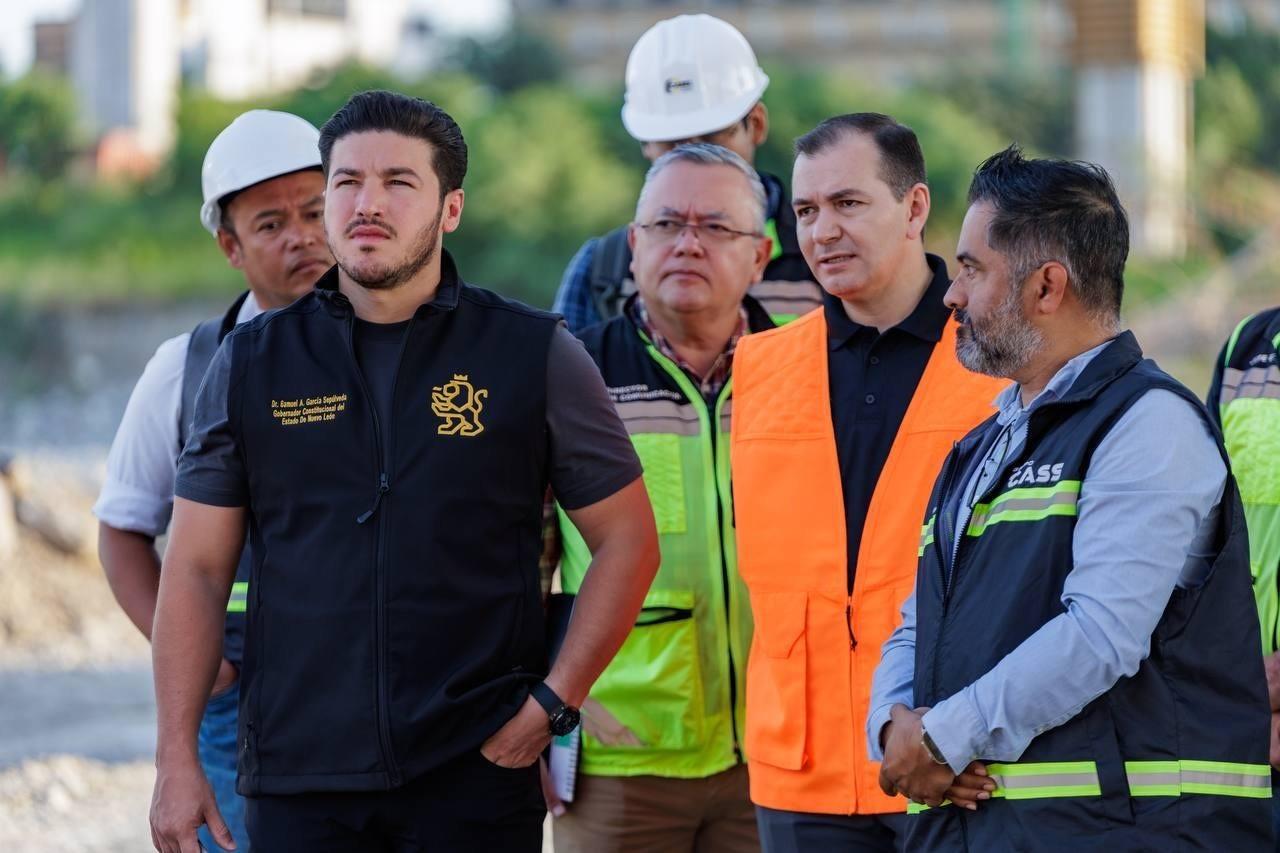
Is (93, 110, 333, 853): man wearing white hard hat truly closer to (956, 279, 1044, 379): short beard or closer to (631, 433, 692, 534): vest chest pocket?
(631, 433, 692, 534): vest chest pocket

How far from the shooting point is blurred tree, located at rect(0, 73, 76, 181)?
3422 centimetres

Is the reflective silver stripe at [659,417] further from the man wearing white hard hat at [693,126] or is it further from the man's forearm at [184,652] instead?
the man's forearm at [184,652]

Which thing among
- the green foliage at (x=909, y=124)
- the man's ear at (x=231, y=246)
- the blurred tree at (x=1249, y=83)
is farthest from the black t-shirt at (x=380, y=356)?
the blurred tree at (x=1249, y=83)

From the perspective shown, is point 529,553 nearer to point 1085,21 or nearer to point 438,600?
point 438,600

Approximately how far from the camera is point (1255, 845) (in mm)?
2869

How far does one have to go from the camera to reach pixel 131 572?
4.32 metres

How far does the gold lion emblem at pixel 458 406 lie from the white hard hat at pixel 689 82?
188 centimetres

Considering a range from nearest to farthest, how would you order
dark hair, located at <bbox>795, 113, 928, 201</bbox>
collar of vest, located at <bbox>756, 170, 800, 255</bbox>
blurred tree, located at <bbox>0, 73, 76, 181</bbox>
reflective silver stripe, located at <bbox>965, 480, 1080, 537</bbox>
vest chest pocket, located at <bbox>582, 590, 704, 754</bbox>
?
reflective silver stripe, located at <bbox>965, 480, 1080, 537</bbox> → dark hair, located at <bbox>795, 113, 928, 201</bbox> → vest chest pocket, located at <bbox>582, 590, 704, 754</bbox> → collar of vest, located at <bbox>756, 170, 800, 255</bbox> → blurred tree, located at <bbox>0, 73, 76, 181</bbox>

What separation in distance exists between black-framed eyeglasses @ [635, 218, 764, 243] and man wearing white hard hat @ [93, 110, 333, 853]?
86 cm

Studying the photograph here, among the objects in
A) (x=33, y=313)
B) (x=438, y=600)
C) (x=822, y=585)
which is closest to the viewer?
(x=438, y=600)

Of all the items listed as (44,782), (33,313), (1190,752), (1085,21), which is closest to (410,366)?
(1190,752)

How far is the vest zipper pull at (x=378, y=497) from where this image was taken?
3.30 metres

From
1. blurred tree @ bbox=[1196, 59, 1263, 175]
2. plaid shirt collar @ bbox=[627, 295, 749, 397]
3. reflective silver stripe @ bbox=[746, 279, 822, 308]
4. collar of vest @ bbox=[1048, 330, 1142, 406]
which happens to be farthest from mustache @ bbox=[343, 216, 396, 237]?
blurred tree @ bbox=[1196, 59, 1263, 175]

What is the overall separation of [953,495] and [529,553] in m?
0.86
